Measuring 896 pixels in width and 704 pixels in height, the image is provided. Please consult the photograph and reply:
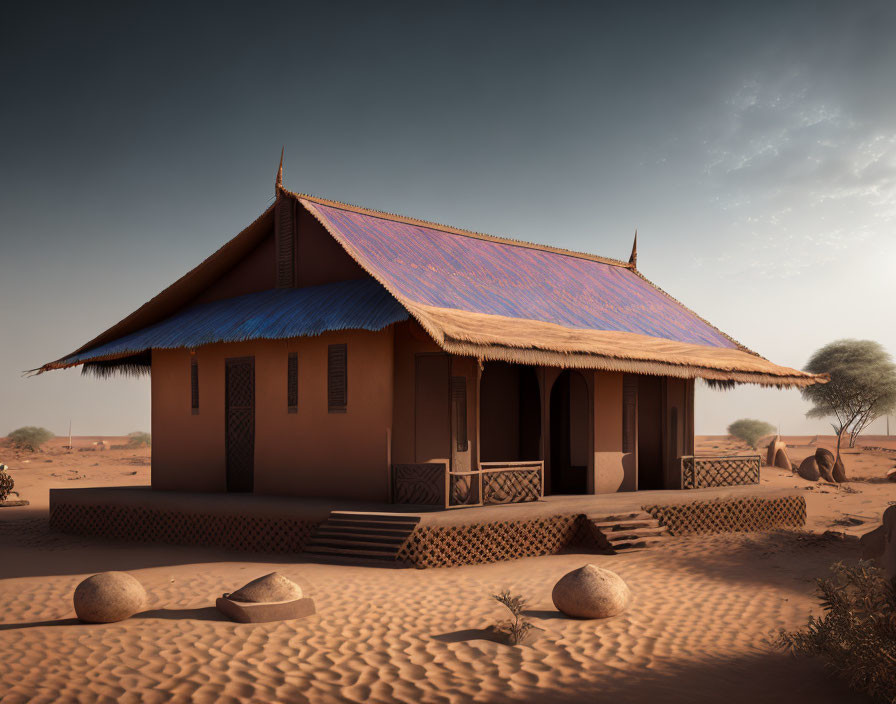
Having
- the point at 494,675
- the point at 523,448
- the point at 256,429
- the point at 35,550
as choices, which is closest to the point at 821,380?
the point at 523,448

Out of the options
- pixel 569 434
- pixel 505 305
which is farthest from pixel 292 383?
pixel 569 434

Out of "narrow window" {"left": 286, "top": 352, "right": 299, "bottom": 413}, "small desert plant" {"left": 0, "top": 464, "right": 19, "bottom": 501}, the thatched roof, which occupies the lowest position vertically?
"small desert plant" {"left": 0, "top": 464, "right": 19, "bottom": 501}

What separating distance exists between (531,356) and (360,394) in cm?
281

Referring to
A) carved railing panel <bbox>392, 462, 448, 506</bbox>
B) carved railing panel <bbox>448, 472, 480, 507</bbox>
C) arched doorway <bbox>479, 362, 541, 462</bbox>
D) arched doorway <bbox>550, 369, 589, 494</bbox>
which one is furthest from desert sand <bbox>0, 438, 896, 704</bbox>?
arched doorway <bbox>479, 362, 541, 462</bbox>

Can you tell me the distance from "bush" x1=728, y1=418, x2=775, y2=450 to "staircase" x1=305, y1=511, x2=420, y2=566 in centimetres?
5727

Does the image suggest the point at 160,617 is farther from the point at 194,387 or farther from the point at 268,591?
the point at 194,387

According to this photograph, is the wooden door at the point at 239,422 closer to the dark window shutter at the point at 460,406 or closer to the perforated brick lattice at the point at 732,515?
the dark window shutter at the point at 460,406

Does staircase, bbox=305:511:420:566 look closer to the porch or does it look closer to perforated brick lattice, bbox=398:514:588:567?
the porch

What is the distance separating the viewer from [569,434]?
16.6 metres

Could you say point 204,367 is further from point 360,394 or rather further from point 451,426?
point 451,426

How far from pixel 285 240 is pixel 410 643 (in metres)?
9.67

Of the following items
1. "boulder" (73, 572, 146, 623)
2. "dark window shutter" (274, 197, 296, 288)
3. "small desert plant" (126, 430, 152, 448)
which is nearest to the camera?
"boulder" (73, 572, 146, 623)

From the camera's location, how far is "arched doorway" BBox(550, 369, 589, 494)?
50.9 ft

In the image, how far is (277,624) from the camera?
847 centimetres
